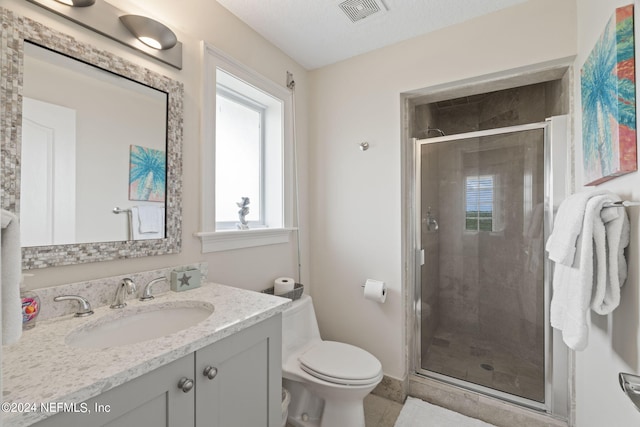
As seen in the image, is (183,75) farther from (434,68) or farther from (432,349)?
(432,349)

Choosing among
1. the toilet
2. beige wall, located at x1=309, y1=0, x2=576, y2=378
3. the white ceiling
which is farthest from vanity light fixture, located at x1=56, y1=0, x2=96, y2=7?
the toilet

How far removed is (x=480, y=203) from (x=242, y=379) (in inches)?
76.2

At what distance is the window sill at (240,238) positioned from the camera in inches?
58.6

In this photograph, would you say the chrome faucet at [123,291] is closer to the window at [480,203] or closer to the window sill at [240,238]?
the window sill at [240,238]

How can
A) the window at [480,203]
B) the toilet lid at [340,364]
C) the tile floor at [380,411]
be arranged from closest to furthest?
the toilet lid at [340,364]
the tile floor at [380,411]
the window at [480,203]

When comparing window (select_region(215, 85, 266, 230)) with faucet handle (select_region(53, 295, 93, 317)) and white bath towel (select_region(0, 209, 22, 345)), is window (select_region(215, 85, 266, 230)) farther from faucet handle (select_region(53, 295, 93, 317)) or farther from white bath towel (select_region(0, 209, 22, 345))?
white bath towel (select_region(0, 209, 22, 345))

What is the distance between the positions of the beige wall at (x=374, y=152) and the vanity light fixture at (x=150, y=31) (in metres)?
1.21

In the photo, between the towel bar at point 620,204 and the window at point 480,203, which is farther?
the window at point 480,203

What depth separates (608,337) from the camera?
40.4 inches

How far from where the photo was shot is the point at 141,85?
124 cm

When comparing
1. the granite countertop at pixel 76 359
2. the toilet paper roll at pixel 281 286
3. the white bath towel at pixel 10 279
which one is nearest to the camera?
the white bath towel at pixel 10 279

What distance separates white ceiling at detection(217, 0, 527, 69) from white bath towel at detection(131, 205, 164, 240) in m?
1.23

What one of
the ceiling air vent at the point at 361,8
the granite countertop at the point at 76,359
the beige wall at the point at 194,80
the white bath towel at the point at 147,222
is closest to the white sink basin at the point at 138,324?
the granite countertop at the point at 76,359

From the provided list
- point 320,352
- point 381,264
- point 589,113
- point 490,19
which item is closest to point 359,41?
point 490,19
